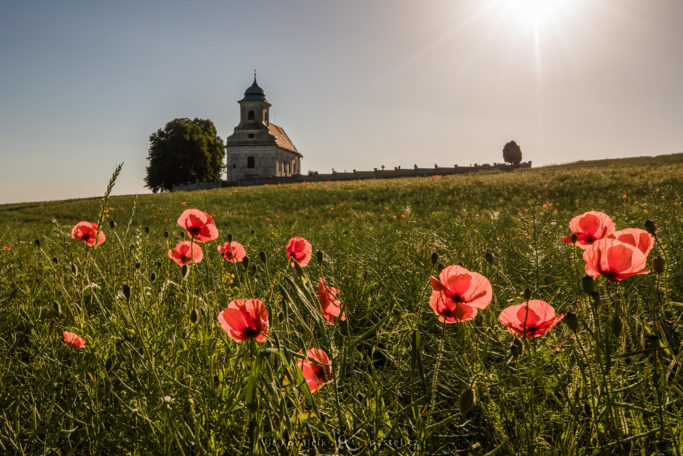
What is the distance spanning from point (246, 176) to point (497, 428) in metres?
49.2

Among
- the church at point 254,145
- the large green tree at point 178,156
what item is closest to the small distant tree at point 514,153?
the church at point 254,145

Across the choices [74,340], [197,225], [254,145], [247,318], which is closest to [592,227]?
[247,318]

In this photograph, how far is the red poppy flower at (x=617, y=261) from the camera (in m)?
0.92

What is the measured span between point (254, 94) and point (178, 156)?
14.9 meters

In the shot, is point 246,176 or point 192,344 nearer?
point 192,344

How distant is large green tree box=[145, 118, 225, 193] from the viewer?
42844mm

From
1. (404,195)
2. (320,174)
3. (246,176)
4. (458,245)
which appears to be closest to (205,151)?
(246,176)

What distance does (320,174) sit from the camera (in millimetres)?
44906

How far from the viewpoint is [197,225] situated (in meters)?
1.58

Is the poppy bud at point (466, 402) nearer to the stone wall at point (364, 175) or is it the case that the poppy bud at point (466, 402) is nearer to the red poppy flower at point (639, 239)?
the red poppy flower at point (639, 239)

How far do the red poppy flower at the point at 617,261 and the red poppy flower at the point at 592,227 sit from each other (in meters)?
0.40

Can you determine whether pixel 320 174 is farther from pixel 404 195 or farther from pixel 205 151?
pixel 404 195

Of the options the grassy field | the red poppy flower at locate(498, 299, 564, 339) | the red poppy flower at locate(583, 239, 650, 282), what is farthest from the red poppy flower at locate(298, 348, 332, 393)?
the red poppy flower at locate(583, 239, 650, 282)

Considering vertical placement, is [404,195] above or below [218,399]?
above
